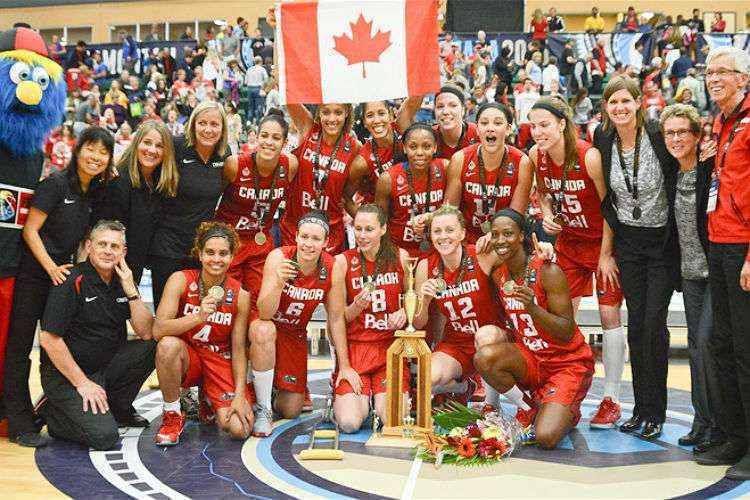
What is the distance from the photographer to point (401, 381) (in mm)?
4555

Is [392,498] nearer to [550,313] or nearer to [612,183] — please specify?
[550,313]

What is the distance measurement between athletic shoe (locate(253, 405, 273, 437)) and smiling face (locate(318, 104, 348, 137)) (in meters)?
1.82

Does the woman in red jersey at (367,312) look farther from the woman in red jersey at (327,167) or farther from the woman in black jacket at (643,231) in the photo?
the woman in black jacket at (643,231)

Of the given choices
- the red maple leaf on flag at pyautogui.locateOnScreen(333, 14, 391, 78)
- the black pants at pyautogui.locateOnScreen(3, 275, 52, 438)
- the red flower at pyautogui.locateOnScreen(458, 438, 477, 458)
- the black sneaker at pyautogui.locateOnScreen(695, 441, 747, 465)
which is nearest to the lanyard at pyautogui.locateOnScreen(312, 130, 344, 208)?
the red maple leaf on flag at pyautogui.locateOnScreen(333, 14, 391, 78)

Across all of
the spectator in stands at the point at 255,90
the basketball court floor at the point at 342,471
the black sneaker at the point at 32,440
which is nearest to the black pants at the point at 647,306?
the basketball court floor at the point at 342,471

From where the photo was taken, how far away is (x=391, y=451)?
445 cm

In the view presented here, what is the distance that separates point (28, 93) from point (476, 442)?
2.92 metres

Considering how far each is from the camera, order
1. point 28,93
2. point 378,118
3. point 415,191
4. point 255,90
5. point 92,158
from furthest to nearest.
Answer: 1. point 255,90
2. point 378,118
3. point 415,191
4. point 92,158
5. point 28,93

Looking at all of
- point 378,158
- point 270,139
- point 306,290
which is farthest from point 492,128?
point 306,290

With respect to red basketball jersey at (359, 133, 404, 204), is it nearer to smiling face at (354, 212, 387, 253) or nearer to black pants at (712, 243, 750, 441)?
smiling face at (354, 212, 387, 253)

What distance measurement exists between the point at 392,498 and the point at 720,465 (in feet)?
5.50

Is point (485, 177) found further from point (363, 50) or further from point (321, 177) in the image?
point (363, 50)

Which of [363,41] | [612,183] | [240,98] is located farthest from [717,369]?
[240,98]

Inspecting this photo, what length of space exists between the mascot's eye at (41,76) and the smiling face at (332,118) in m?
1.70
